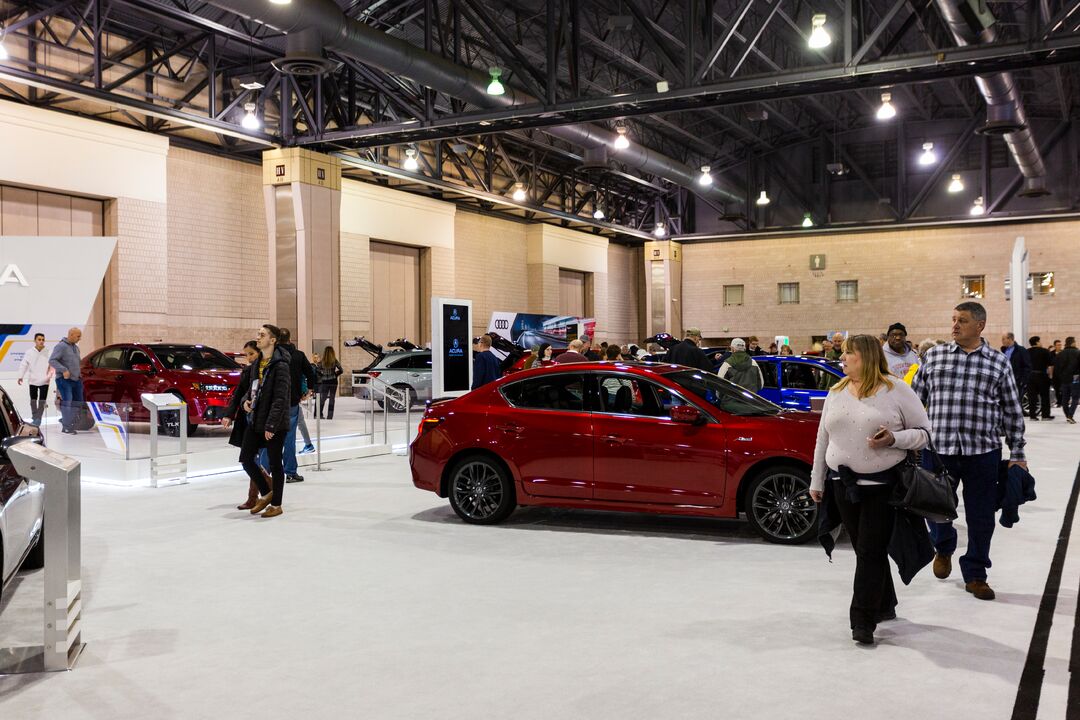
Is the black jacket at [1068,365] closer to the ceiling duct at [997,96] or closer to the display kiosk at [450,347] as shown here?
the ceiling duct at [997,96]

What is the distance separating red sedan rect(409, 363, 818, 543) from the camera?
7258 millimetres

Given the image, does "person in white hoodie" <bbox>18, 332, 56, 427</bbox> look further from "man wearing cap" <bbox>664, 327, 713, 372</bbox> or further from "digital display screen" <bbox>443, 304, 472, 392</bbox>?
"man wearing cap" <bbox>664, 327, 713, 372</bbox>

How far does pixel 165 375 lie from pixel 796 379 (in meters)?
9.78

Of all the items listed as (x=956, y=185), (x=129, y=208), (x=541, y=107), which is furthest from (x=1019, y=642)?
(x=956, y=185)

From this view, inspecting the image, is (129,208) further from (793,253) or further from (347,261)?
(793,253)

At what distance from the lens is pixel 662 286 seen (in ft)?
121

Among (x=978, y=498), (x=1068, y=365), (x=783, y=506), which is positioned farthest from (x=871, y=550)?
(x=1068, y=365)

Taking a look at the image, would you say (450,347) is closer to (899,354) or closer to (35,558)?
(899,354)

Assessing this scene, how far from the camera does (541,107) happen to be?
17.3 m

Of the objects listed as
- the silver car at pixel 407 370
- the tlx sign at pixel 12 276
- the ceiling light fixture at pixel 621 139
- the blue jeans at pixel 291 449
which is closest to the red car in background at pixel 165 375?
the blue jeans at pixel 291 449

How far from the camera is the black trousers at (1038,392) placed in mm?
19703

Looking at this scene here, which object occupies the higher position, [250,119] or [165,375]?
[250,119]

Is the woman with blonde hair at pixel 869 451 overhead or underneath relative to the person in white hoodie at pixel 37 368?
underneath

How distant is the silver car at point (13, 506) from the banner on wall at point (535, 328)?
2079 centimetres
